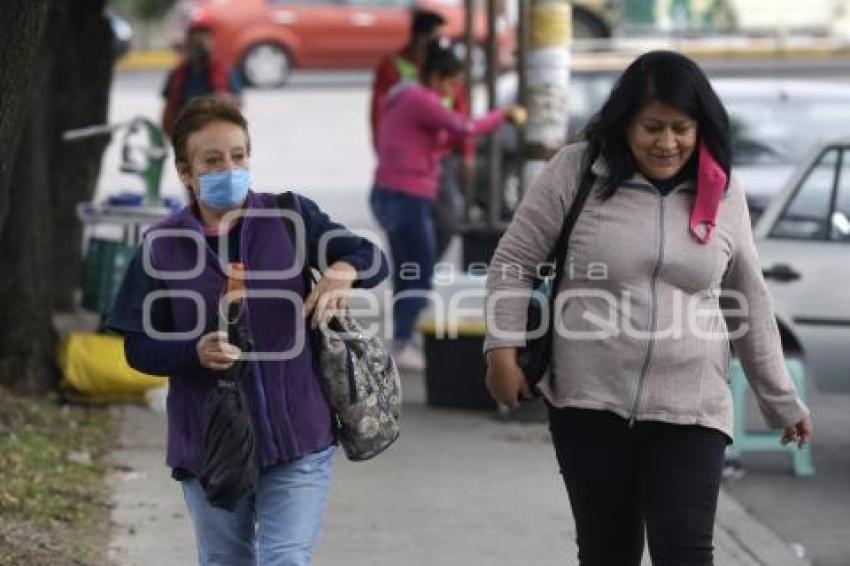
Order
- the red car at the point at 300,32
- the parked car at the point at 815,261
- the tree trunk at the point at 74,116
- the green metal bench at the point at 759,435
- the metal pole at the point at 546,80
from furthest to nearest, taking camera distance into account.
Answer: the red car at the point at 300,32 < the tree trunk at the point at 74,116 < the metal pole at the point at 546,80 < the parked car at the point at 815,261 < the green metal bench at the point at 759,435

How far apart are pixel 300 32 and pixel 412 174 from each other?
20.0 metres

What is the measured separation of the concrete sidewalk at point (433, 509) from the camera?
6.99 m

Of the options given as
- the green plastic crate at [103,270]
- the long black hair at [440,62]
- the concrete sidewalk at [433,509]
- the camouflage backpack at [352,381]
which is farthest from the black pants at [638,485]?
the long black hair at [440,62]

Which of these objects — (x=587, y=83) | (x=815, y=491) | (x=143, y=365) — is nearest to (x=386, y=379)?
(x=143, y=365)

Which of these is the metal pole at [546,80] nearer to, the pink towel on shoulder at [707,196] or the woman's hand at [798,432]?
the woman's hand at [798,432]

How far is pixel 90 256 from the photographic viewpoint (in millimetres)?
10062

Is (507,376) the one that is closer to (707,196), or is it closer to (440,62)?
(707,196)

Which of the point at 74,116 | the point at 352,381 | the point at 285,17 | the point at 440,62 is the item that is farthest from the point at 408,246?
the point at 285,17

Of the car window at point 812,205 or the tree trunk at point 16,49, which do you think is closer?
the tree trunk at point 16,49

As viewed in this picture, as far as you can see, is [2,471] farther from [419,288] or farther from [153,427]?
[419,288]

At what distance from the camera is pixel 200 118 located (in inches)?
187

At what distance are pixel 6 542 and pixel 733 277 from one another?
274 centimetres

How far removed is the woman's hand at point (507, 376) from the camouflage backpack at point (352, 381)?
0.85 feet

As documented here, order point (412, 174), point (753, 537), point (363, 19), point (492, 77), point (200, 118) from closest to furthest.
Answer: point (200, 118) < point (753, 537) < point (412, 174) < point (492, 77) < point (363, 19)
